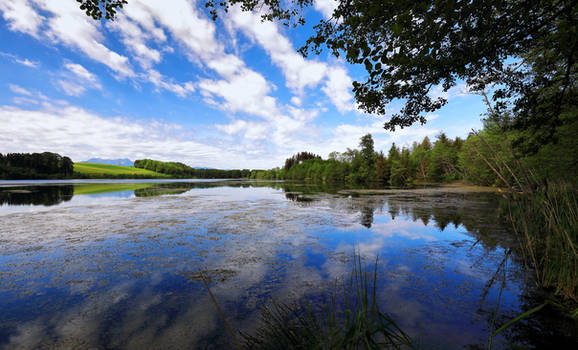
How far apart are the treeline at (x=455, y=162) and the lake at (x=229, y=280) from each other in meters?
8.20

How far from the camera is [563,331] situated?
3.21 m

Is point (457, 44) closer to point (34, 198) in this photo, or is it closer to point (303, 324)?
point (303, 324)

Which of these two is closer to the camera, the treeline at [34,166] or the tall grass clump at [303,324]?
the tall grass clump at [303,324]

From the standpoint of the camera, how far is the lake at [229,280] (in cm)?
326

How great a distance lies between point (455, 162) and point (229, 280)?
6617 cm

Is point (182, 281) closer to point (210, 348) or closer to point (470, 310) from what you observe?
point (210, 348)

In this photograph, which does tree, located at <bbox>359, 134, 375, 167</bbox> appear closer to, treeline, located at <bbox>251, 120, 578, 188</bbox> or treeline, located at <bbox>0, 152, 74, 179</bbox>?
treeline, located at <bbox>251, 120, 578, 188</bbox>

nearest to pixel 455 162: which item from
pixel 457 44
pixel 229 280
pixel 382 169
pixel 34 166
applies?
pixel 382 169

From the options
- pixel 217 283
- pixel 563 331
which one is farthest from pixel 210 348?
pixel 563 331

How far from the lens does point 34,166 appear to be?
7125 cm

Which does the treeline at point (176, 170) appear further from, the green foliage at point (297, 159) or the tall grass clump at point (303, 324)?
the tall grass clump at point (303, 324)

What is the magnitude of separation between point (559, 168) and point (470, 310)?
1520 cm

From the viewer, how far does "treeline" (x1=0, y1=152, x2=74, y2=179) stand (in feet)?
217

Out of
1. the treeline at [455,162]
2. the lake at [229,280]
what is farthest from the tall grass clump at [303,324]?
the treeline at [455,162]
